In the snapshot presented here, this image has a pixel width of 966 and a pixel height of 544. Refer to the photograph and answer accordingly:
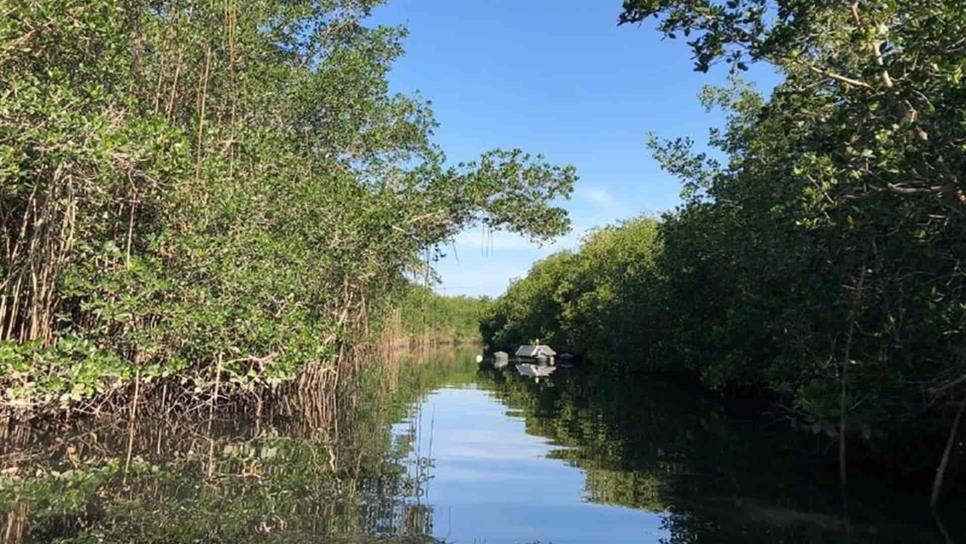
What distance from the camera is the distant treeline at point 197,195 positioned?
10430mm

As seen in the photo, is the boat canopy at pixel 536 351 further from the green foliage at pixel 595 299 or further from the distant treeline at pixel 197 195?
the distant treeline at pixel 197 195

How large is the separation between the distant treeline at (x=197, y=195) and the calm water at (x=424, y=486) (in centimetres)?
136

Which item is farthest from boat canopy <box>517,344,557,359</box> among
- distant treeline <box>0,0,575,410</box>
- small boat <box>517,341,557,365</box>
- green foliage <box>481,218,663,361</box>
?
distant treeline <box>0,0,575,410</box>

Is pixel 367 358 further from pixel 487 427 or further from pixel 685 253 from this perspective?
pixel 487 427

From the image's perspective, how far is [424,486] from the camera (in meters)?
10.3

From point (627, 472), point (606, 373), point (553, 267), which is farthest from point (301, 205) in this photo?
point (553, 267)

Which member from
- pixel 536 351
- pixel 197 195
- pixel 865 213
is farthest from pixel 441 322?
pixel 865 213

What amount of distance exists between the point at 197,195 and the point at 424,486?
259 inches

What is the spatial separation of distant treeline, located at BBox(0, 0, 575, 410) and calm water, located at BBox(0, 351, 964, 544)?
4.48ft

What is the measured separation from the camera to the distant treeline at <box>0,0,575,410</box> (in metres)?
10.4

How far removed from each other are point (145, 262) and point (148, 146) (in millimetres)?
2834

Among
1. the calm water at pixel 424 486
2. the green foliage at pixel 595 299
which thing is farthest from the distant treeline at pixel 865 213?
the green foliage at pixel 595 299

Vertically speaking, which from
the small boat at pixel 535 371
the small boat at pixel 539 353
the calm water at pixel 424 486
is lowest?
the calm water at pixel 424 486

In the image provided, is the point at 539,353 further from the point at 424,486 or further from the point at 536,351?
the point at 424,486
